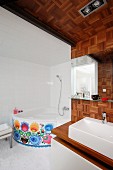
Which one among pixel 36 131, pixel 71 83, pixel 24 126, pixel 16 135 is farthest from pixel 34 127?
pixel 71 83

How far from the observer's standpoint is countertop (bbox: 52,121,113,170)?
0.91 meters

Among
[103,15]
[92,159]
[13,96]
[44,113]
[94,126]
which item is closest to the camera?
[92,159]

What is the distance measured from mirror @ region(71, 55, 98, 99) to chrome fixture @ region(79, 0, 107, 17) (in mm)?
644

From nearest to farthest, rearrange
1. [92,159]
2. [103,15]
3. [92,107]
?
[92,159], [103,15], [92,107]

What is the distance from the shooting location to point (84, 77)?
1669mm

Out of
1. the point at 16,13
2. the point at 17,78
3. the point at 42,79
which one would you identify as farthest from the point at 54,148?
the point at 42,79

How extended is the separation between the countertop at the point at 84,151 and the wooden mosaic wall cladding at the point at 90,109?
434 mm

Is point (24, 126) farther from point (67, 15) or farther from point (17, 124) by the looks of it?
point (67, 15)

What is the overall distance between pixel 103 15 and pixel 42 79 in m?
2.60

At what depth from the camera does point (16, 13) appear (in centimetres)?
110

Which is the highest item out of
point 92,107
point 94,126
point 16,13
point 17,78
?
point 16,13

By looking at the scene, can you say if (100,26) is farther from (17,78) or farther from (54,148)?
(17,78)

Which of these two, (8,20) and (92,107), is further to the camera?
(92,107)

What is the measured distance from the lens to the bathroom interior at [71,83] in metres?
1.04
